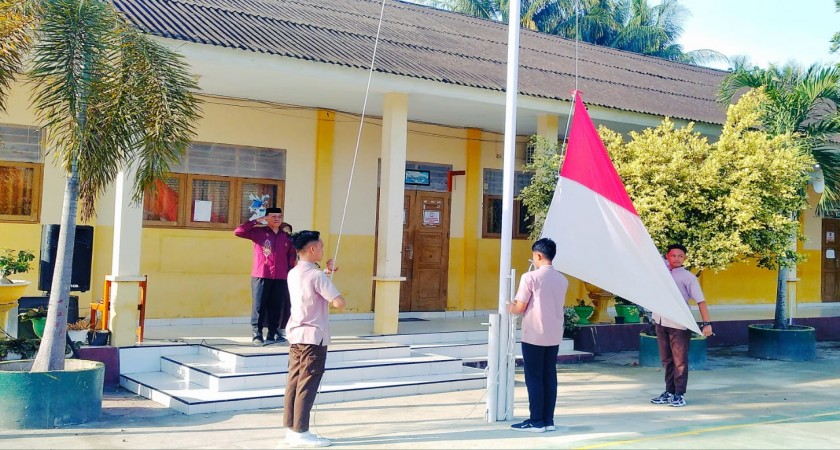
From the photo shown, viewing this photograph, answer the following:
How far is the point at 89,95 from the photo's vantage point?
6852mm

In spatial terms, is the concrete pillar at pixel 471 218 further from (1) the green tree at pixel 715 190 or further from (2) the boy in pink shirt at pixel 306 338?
(2) the boy in pink shirt at pixel 306 338

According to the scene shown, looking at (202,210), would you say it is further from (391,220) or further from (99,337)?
(99,337)

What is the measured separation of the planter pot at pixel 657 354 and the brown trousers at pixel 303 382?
20.6ft

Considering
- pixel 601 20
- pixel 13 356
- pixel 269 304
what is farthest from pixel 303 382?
pixel 601 20

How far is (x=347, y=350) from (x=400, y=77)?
361 cm

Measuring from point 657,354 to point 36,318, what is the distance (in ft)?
25.5

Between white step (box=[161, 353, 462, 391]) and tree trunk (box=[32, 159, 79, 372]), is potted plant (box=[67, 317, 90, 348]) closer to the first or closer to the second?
white step (box=[161, 353, 462, 391])

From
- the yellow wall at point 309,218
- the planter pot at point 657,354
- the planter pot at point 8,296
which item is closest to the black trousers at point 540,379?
the yellow wall at point 309,218

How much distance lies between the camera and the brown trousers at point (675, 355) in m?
8.51

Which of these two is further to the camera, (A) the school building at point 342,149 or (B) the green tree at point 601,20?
(B) the green tree at point 601,20

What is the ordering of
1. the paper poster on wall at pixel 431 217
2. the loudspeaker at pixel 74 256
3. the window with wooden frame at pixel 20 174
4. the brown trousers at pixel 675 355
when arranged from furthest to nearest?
the paper poster on wall at pixel 431 217
the window with wooden frame at pixel 20 174
the loudspeaker at pixel 74 256
the brown trousers at pixel 675 355

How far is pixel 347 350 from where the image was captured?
31.1 ft

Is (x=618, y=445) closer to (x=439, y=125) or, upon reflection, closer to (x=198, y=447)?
(x=198, y=447)

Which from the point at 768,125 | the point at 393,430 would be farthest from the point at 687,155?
the point at 393,430
